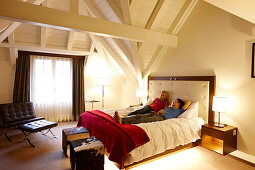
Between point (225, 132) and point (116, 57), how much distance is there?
10.6 ft

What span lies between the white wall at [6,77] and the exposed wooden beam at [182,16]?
433 cm

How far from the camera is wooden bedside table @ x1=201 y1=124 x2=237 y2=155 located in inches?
107

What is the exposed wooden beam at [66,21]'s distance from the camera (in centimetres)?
208

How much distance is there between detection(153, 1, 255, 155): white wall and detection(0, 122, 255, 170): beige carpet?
0.54 metres

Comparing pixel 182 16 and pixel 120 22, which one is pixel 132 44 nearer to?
pixel 120 22

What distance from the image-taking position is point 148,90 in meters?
4.84

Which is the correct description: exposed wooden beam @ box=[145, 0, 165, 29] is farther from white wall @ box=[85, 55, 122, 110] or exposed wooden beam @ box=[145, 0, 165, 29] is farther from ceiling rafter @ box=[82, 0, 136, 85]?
white wall @ box=[85, 55, 122, 110]

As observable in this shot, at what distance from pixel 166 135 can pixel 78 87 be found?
364 cm

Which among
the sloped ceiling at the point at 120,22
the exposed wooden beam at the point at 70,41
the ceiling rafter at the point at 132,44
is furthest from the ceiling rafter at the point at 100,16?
the exposed wooden beam at the point at 70,41

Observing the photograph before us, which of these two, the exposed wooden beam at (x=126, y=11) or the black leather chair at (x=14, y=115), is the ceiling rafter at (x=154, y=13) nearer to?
the exposed wooden beam at (x=126, y=11)

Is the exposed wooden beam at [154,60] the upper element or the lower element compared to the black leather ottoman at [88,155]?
upper

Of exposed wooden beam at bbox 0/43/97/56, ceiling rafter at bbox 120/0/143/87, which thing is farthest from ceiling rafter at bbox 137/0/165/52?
exposed wooden beam at bbox 0/43/97/56

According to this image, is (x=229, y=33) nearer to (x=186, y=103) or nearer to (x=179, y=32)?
(x=179, y=32)

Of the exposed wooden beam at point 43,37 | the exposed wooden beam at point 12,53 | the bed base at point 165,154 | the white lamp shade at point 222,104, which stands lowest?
the bed base at point 165,154
